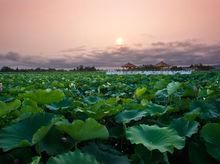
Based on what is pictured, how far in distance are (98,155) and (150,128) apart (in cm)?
28

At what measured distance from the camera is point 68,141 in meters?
1.38

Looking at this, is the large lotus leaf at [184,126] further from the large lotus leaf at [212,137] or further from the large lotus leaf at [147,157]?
the large lotus leaf at [147,157]

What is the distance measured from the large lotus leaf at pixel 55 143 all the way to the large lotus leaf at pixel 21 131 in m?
0.07

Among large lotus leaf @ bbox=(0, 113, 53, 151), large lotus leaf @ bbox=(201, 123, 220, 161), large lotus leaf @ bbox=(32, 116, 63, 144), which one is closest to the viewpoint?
large lotus leaf @ bbox=(32, 116, 63, 144)

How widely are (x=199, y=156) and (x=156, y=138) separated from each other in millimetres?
Answer: 241

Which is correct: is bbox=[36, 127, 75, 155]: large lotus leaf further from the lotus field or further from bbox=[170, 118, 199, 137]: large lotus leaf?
bbox=[170, 118, 199, 137]: large lotus leaf

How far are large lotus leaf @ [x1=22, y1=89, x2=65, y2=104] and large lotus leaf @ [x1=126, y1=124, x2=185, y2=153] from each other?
22.0 inches

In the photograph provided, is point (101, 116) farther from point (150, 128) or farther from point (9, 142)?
point (9, 142)

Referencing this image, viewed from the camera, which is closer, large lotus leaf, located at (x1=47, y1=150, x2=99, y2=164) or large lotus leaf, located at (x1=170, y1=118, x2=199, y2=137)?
large lotus leaf, located at (x1=47, y1=150, x2=99, y2=164)

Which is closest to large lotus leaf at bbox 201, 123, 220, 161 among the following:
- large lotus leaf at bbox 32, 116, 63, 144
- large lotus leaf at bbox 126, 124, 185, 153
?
large lotus leaf at bbox 126, 124, 185, 153

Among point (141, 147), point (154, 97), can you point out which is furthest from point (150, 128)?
point (154, 97)

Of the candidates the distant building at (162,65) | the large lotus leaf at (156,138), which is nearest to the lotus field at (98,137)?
the large lotus leaf at (156,138)

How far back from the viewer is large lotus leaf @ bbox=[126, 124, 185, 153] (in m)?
1.34

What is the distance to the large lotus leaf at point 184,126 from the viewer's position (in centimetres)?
159
